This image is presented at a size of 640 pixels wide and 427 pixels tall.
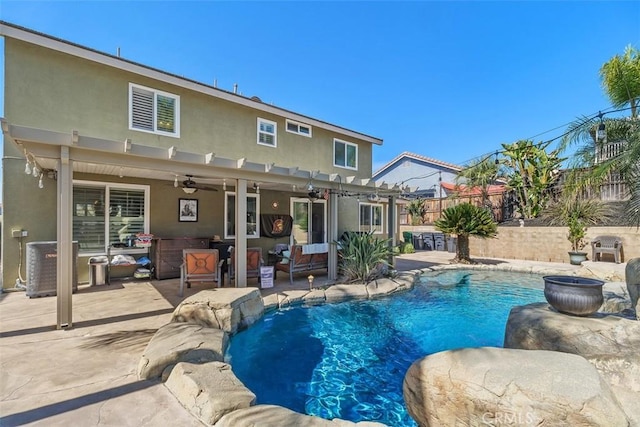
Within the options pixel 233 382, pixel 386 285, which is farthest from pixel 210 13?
pixel 233 382

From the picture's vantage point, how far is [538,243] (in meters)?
14.4

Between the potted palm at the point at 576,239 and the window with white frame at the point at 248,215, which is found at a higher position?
the window with white frame at the point at 248,215

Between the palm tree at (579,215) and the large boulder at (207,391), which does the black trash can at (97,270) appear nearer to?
the large boulder at (207,391)

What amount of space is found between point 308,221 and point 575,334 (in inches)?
373

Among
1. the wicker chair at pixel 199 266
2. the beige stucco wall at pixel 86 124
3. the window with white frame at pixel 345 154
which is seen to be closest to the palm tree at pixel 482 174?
the window with white frame at pixel 345 154

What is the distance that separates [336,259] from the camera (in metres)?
9.27

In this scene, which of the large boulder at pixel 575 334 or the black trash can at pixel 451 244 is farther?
the black trash can at pixel 451 244

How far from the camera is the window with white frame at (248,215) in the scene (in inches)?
410

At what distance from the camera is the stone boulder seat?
1194cm

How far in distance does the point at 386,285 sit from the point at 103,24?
34.8 ft

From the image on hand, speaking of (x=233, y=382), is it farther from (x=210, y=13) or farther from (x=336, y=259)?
(x=210, y=13)

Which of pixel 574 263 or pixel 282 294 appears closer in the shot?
pixel 282 294

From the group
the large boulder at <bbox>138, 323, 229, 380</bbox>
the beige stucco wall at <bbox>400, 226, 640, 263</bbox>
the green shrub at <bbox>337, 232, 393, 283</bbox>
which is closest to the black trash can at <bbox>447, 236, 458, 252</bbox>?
the beige stucco wall at <bbox>400, 226, 640, 263</bbox>

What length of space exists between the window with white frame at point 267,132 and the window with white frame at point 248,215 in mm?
1995
